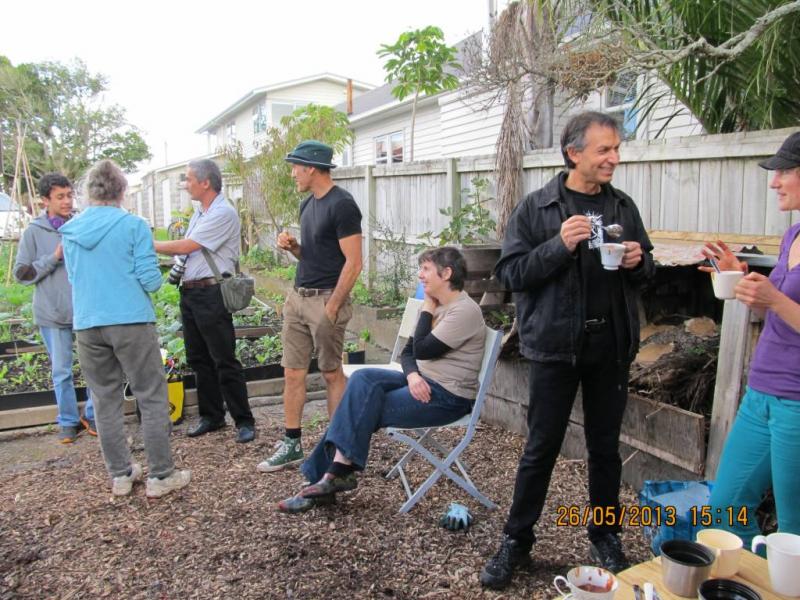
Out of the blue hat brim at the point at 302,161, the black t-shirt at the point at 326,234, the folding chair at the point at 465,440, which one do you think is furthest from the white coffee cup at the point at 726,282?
the blue hat brim at the point at 302,161

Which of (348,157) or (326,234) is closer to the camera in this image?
(326,234)

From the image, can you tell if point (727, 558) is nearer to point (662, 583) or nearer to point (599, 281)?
point (662, 583)

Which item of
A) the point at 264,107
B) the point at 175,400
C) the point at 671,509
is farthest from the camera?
the point at 264,107

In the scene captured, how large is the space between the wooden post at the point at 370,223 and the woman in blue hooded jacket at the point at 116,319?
527cm

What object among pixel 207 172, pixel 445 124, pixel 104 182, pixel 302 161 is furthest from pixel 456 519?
pixel 445 124

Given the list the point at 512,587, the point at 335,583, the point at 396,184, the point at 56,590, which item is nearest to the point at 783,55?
the point at 512,587

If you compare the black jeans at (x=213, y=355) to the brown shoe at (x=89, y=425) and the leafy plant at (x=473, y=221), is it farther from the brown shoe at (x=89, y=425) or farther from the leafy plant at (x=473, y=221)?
the leafy plant at (x=473, y=221)

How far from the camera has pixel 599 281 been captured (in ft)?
8.17

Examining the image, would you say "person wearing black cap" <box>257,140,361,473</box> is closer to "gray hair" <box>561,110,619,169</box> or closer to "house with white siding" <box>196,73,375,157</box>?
"gray hair" <box>561,110,619,169</box>

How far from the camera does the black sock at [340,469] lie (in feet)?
10.6

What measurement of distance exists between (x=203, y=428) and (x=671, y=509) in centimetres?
322

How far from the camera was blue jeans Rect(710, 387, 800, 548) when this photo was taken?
2.04 meters

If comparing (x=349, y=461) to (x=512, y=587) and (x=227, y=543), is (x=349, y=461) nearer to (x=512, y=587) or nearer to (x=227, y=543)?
(x=227, y=543)

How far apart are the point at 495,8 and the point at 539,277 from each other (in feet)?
26.0
